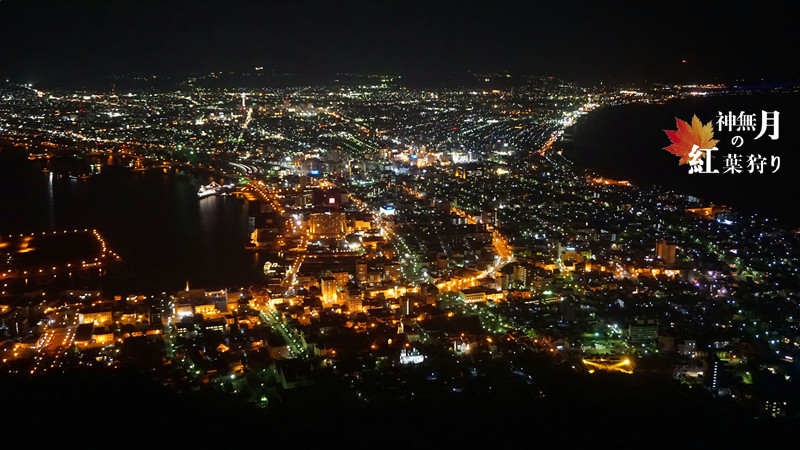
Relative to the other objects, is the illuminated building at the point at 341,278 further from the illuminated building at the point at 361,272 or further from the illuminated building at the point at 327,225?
the illuminated building at the point at 327,225

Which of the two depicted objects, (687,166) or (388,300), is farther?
(687,166)

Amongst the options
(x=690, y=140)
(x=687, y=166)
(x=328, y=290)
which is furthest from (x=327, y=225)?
(x=687, y=166)

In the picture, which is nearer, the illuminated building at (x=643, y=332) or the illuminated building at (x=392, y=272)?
the illuminated building at (x=643, y=332)

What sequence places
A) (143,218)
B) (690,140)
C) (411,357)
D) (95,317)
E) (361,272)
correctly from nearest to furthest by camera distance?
1. (411,357)
2. (95,317)
3. (361,272)
4. (143,218)
5. (690,140)

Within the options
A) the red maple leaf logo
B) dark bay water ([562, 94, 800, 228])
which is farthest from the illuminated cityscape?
the red maple leaf logo

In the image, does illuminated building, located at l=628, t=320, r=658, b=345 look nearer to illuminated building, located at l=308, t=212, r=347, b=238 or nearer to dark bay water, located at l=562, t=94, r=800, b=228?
illuminated building, located at l=308, t=212, r=347, b=238

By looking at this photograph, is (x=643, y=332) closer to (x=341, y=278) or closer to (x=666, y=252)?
(x=666, y=252)

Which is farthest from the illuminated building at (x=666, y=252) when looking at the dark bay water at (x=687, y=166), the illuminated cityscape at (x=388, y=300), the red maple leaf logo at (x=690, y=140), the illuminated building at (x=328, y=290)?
the red maple leaf logo at (x=690, y=140)
